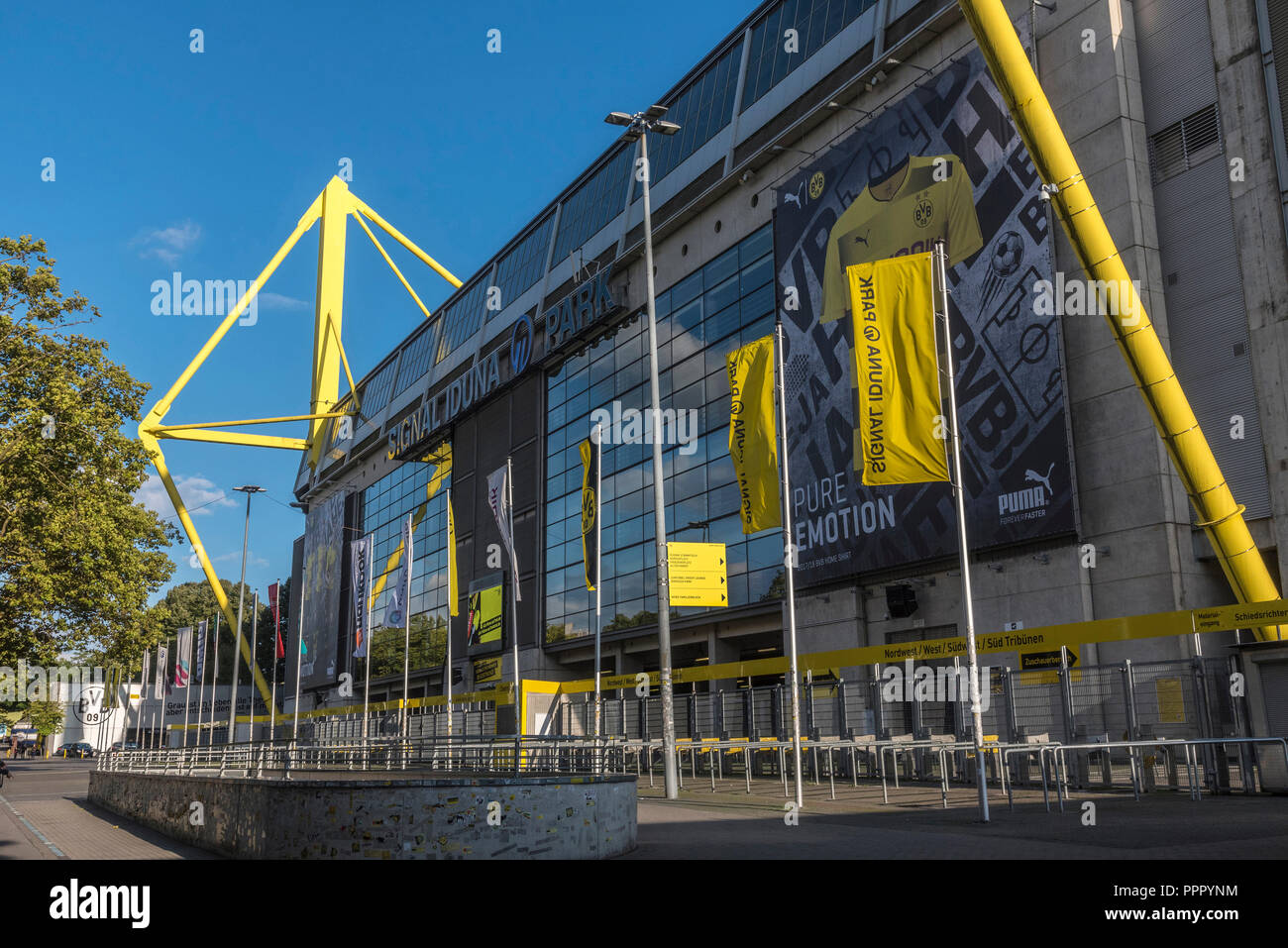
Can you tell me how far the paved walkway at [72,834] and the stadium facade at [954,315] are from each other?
19.2 m

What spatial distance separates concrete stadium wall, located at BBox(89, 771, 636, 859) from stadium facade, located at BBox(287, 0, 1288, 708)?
16.6 meters

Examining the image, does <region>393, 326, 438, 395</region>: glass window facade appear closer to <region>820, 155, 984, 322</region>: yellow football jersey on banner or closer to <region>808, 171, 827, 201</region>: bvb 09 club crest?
<region>808, 171, 827, 201</region>: bvb 09 club crest

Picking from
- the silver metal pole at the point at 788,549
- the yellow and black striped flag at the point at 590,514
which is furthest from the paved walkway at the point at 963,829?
the yellow and black striped flag at the point at 590,514

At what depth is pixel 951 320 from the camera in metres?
28.6

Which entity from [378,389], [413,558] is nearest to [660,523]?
[413,558]

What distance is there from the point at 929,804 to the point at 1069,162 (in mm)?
12815

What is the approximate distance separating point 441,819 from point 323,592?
2876 inches

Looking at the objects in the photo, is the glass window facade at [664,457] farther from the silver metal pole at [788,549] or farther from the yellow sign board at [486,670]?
the silver metal pole at [788,549]

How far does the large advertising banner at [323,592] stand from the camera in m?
77.9

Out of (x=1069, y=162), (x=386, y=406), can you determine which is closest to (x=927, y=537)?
(x=1069, y=162)

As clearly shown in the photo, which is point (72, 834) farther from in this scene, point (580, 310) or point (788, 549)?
point (580, 310)

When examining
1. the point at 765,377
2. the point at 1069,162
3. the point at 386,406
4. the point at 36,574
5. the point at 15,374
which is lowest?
the point at 36,574
